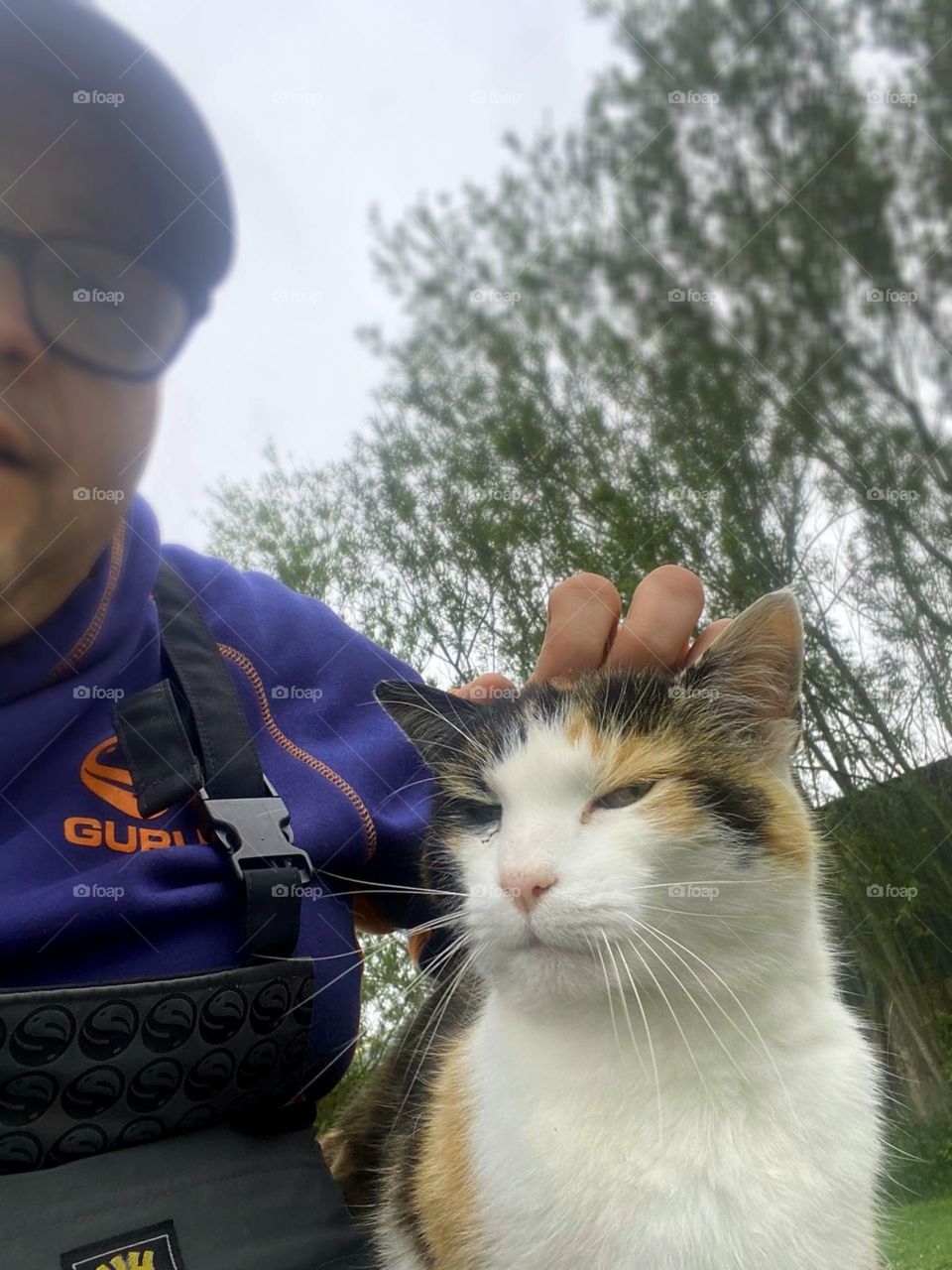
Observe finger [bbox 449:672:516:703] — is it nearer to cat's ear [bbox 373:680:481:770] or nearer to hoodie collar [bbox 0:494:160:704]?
cat's ear [bbox 373:680:481:770]

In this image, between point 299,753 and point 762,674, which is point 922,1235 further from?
point 299,753

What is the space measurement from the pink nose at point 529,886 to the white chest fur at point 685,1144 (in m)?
0.10

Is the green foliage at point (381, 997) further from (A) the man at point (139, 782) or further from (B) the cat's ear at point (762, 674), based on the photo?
(B) the cat's ear at point (762, 674)

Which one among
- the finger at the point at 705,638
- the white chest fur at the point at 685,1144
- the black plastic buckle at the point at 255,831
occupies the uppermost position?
the finger at the point at 705,638

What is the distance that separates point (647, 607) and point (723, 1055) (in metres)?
0.40

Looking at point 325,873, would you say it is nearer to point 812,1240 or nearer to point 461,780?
point 461,780

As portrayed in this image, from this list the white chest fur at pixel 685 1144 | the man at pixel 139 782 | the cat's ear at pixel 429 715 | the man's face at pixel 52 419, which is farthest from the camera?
the cat's ear at pixel 429 715

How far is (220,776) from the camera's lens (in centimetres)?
79

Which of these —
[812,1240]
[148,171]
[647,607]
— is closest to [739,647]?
[647,607]

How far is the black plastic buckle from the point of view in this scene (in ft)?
2.48

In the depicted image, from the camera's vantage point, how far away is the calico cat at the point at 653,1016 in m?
0.59

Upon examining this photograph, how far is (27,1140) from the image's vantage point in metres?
0.66

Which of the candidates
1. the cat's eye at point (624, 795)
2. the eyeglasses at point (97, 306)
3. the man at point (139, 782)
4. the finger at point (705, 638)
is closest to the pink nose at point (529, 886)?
the cat's eye at point (624, 795)

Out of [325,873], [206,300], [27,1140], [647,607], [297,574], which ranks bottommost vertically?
[27,1140]
